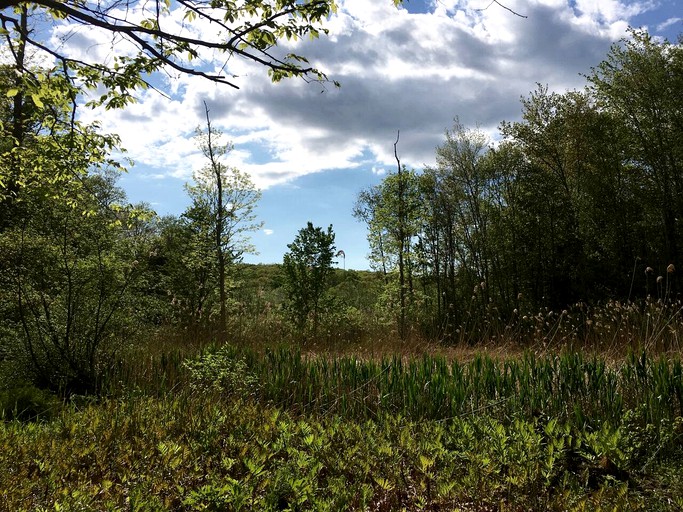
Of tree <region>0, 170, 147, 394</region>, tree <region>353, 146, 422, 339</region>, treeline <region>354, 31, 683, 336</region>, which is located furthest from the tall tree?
tree <region>0, 170, 147, 394</region>

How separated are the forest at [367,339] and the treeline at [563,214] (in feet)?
0.23

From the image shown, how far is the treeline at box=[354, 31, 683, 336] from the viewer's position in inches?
453

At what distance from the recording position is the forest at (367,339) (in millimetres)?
2441

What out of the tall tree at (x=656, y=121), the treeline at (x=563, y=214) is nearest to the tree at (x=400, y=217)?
the treeline at (x=563, y=214)

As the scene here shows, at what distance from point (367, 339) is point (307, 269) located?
7.63 ft

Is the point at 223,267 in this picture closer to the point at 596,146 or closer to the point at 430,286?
the point at 430,286

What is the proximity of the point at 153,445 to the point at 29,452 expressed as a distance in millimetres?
767

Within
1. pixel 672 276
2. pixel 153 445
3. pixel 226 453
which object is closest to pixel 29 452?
pixel 153 445

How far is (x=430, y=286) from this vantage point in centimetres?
1373

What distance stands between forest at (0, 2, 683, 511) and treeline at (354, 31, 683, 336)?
2.7 inches

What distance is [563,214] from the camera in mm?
12828

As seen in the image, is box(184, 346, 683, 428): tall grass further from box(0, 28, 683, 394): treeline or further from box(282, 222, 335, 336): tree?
box(282, 222, 335, 336): tree

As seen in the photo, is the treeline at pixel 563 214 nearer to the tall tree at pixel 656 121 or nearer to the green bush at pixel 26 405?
the tall tree at pixel 656 121

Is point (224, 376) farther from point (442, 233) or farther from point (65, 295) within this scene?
point (442, 233)
